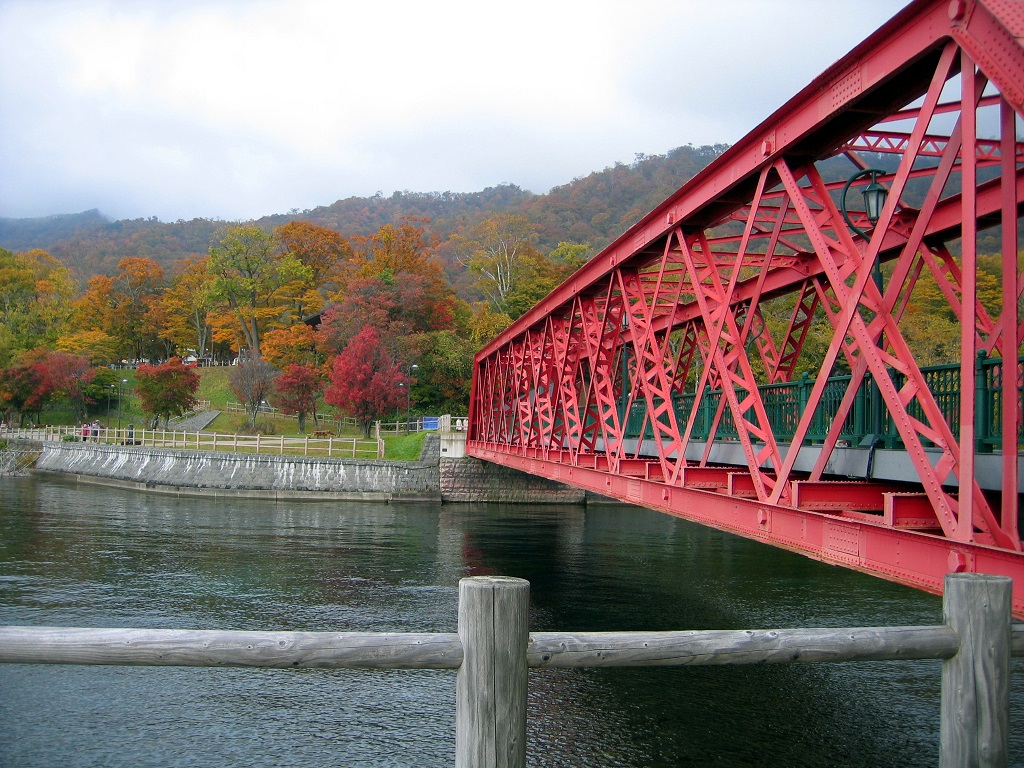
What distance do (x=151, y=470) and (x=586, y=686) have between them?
41.7m

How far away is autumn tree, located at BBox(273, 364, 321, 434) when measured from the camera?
63281 millimetres

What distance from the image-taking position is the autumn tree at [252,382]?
220ft

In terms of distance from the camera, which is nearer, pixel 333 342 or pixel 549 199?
pixel 333 342

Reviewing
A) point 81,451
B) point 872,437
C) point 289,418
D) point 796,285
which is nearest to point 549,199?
point 289,418

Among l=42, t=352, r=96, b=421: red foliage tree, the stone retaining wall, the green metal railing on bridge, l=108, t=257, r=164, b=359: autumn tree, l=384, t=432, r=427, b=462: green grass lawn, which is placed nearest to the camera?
the green metal railing on bridge

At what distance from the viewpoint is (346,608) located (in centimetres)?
1898

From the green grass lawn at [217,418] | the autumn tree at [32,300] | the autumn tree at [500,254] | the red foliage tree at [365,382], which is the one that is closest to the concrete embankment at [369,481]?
the green grass lawn at [217,418]

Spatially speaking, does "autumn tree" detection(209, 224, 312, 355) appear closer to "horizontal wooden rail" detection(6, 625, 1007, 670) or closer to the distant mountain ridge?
the distant mountain ridge

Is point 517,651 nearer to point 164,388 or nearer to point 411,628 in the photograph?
point 411,628

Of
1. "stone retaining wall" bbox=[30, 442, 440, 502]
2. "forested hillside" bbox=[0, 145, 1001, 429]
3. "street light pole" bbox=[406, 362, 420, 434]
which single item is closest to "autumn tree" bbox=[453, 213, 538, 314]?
"forested hillside" bbox=[0, 145, 1001, 429]

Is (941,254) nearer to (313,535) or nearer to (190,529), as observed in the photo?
(313,535)

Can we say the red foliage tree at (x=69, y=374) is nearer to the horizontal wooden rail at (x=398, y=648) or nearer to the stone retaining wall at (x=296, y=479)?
the stone retaining wall at (x=296, y=479)

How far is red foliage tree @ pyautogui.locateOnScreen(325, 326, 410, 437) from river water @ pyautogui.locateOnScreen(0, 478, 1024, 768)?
2338 cm

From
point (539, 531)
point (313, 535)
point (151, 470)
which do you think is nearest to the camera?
point (313, 535)
